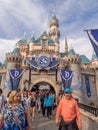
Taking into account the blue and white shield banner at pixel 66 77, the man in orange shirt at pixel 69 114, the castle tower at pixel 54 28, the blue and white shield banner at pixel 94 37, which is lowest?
the man in orange shirt at pixel 69 114

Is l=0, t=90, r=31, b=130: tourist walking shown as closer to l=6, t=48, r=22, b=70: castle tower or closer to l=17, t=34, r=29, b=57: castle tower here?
l=6, t=48, r=22, b=70: castle tower

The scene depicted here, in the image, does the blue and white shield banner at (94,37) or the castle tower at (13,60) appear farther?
the castle tower at (13,60)

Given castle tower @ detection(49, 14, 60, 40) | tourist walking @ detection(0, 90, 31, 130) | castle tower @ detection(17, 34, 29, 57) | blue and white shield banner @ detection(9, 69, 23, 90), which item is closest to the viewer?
tourist walking @ detection(0, 90, 31, 130)

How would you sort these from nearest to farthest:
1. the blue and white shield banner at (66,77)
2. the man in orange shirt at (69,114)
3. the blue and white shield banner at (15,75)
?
the man in orange shirt at (69,114)
the blue and white shield banner at (15,75)
the blue and white shield banner at (66,77)

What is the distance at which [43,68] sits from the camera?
1638 inches

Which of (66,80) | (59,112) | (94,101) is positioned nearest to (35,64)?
(66,80)

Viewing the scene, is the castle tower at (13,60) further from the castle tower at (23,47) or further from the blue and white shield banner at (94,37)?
the blue and white shield banner at (94,37)

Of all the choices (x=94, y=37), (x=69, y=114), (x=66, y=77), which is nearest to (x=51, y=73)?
(x=66, y=77)

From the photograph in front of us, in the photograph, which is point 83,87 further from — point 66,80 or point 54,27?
point 54,27

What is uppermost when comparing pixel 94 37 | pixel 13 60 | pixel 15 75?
pixel 13 60

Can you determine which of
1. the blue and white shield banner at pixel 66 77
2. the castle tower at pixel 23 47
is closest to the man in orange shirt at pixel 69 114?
the blue and white shield banner at pixel 66 77

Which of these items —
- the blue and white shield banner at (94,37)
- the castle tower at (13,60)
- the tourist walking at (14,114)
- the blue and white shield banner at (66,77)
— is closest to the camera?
the tourist walking at (14,114)

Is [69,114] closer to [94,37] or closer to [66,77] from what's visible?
[94,37]

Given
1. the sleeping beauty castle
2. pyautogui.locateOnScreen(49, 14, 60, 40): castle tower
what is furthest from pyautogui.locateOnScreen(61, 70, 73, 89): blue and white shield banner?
pyautogui.locateOnScreen(49, 14, 60, 40): castle tower
